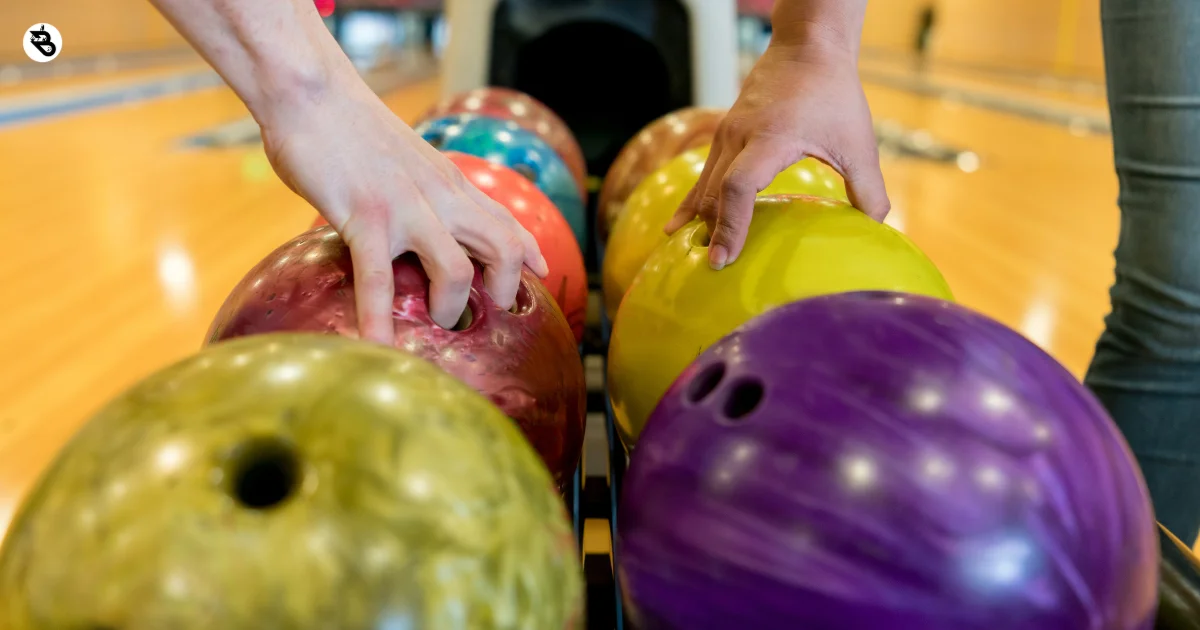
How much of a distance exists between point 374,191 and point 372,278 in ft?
0.22

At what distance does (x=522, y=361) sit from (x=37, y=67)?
25.8ft

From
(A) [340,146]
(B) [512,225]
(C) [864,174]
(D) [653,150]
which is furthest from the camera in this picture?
(D) [653,150]

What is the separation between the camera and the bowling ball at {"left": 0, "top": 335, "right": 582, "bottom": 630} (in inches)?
16.8

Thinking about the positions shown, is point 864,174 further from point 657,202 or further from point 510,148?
point 510,148

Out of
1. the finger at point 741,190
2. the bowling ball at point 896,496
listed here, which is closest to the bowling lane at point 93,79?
the finger at point 741,190

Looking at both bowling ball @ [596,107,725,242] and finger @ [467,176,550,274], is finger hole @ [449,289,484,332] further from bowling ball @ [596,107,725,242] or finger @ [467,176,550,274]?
bowling ball @ [596,107,725,242]

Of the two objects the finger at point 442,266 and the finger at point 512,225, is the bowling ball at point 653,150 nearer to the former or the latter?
the finger at point 512,225

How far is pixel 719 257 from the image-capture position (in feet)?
3.01

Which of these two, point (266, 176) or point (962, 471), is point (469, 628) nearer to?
point (962, 471)

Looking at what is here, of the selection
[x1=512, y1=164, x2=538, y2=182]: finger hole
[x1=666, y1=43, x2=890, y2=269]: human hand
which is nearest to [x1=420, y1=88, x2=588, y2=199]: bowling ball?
[x1=512, y1=164, x2=538, y2=182]: finger hole

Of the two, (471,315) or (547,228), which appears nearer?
(471,315)

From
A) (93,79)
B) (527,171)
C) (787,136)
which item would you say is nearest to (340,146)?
(787,136)

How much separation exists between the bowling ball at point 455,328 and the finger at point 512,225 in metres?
0.03

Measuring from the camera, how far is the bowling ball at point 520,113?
1761 mm
